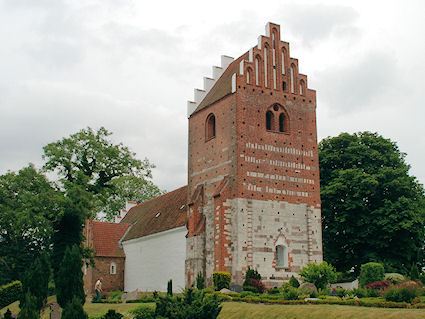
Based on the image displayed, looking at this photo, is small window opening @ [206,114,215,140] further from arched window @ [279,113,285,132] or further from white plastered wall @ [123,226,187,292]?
white plastered wall @ [123,226,187,292]

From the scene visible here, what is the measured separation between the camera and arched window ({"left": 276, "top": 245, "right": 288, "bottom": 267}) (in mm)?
29375

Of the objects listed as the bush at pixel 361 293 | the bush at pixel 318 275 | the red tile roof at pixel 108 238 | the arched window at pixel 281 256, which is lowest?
the bush at pixel 361 293

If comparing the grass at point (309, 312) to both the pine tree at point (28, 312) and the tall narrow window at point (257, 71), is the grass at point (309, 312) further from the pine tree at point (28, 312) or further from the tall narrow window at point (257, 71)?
the tall narrow window at point (257, 71)

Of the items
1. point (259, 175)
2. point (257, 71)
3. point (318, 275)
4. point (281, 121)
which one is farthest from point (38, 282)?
point (257, 71)

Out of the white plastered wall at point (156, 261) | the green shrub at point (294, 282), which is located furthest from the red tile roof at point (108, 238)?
the green shrub at point (294, 282)

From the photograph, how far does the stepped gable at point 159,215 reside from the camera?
35.3 m

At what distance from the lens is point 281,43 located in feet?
106

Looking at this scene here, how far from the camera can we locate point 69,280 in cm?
2152

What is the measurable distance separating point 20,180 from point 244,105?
51.7 ft

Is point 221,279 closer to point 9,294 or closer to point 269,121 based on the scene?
point 269,121

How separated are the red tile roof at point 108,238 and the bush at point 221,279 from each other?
1532cm

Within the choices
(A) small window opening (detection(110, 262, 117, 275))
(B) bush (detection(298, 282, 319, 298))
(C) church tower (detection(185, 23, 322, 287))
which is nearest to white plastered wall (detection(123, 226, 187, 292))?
(A) small window opening (detection(110, 262, 117, 275))

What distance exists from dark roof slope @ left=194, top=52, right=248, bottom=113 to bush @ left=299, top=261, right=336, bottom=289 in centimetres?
1104

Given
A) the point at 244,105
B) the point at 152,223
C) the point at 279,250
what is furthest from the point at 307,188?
the point at 152,223
